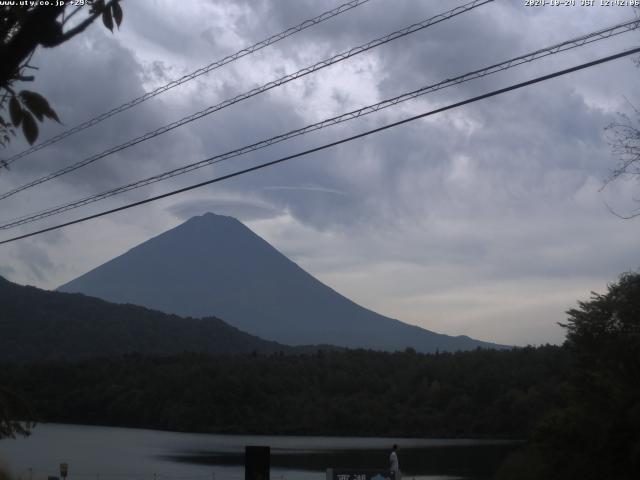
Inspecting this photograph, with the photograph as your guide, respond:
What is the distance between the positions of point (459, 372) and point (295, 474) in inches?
1743

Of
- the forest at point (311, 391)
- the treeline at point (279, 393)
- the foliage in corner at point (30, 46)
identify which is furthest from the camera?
the treeline at point (279, 393)

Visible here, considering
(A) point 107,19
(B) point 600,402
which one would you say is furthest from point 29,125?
(B) point 600,402

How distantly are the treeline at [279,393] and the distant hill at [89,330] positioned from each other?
15.7 m

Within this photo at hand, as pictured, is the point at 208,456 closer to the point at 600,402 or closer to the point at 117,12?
the point at 600,402

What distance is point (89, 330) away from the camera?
128 meters

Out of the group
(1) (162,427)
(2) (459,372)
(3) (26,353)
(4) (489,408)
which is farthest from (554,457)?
(3) (26,353)

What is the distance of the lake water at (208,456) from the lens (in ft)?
144

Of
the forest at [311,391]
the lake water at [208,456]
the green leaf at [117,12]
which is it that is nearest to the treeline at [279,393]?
the forest at [311,391]

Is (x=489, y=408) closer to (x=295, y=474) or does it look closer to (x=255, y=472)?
(x=295, y=474)

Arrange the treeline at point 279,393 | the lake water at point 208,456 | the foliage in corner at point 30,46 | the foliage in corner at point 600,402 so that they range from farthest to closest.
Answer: the treeline at point 279,393
the lake water at point 208,456
the foliage in corner at point 600,402
the foliage in corner at point 30,46

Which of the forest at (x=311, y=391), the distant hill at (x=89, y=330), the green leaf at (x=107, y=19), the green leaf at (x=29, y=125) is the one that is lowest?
the green leaf at (x=29, y=125)

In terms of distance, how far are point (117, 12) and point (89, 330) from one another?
12974cm

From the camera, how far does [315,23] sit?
12.3 meters

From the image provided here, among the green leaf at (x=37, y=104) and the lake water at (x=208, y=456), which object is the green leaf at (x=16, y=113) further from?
the lake water at (x=208, y=456)
